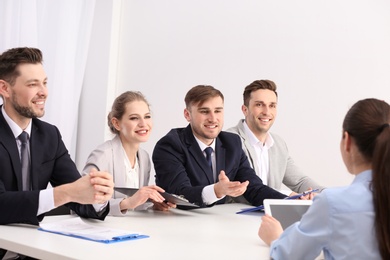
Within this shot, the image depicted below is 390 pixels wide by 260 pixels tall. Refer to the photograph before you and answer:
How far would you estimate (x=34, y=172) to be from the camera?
8.02ft

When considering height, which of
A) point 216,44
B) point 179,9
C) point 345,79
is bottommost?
point 345,79

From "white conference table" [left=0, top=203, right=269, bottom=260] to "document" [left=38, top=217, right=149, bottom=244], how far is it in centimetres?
3

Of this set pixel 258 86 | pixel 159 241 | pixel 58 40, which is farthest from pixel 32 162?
pixel 58 40

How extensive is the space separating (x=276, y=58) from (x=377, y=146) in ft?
11.9

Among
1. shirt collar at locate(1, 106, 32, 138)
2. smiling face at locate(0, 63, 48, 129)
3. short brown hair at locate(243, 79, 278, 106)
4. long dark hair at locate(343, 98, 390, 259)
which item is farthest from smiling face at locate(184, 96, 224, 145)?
long dark hair at locate(343, 98, 390, 259)

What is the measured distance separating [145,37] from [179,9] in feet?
1.55

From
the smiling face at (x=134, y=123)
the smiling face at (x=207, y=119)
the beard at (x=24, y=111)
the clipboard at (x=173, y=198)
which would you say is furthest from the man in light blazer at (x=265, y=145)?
the beard at (x=24, y=111)

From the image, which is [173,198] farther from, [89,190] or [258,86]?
[258,86]

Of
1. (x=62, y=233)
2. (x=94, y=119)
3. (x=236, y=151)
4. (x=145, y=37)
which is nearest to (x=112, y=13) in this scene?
(x=145, y=37)

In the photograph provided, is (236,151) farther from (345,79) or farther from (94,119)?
(94,119)

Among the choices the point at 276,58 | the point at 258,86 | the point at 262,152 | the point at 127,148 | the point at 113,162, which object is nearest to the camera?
the point at 113,162

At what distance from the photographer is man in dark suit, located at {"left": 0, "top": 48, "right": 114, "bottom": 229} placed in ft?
6.95

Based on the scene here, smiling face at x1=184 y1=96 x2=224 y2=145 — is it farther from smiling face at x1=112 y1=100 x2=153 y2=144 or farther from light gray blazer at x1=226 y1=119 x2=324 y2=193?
light gray blazer at x1=226 y1=119 x2=324 y2=193

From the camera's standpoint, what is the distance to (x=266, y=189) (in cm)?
323
